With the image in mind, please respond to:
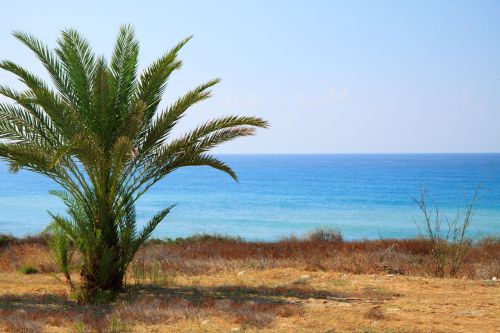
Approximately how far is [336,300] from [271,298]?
3.57 ft

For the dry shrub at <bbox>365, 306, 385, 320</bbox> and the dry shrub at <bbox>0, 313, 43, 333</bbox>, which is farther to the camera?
the dry shrub at <bbox>365, 306, 385, 320</bbox>

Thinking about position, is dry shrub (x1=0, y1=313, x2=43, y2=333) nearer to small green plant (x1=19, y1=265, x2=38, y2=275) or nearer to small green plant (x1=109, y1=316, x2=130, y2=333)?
small green plant (x1=109, y1=316, x2=130, y2=333)

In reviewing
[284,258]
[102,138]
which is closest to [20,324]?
[102,138]

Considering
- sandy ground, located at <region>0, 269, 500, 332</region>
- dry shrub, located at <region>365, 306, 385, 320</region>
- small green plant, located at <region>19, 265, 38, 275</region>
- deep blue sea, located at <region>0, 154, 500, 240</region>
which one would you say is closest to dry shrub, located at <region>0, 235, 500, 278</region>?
small green plant, located at <region>19, 265, 38, 275</region>

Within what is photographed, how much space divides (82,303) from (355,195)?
180 feet

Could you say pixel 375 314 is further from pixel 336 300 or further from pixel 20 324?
pixel 20 324

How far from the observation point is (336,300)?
380 inches

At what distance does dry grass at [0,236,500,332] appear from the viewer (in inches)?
309

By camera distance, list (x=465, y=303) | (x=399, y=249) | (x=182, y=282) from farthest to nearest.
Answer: (x=399, y=249)
(x=182, y=282)
(x=465, y=303)

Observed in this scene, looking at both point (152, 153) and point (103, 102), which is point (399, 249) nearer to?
point (152, 153)

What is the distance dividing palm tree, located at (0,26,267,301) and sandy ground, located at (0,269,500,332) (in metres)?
1.27

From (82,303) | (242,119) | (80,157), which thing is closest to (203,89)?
(242,119)

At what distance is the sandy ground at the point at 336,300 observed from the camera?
771 cm

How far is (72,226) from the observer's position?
1001 centimetres
